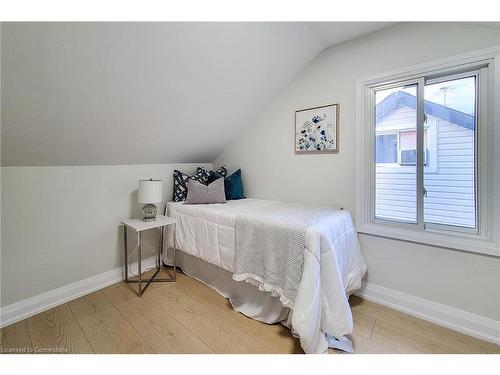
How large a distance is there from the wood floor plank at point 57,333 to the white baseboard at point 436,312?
217 centimetres

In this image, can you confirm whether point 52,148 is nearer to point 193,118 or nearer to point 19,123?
point 19,123

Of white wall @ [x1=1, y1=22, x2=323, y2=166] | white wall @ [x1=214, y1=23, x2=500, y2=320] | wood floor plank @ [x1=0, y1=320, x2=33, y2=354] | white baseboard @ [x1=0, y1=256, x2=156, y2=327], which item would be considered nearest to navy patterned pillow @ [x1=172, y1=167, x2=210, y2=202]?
white wall @ [x1=1, y1=22, x2=323, y2=166]

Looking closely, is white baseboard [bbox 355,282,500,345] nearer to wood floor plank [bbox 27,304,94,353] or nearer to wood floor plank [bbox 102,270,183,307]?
wood floor plank [bbox 102,270,183,307]

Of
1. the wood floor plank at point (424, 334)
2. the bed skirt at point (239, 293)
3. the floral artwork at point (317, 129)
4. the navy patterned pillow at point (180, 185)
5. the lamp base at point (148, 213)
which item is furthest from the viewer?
the navy patterned pillow at point (180, 185)

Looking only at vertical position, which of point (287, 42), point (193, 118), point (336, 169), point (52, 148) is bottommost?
point (336, 169)

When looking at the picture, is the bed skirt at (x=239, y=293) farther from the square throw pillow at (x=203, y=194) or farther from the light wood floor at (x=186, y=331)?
the square throw pillow at (x=203, y=194)

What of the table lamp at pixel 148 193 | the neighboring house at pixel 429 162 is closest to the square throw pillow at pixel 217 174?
the table lamp at pixel 148 193

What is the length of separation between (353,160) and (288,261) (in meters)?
1.15

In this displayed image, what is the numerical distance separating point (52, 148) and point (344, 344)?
2.55 meters

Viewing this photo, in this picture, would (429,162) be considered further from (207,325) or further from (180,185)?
(180,185)

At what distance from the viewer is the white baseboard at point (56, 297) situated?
1.69 meters

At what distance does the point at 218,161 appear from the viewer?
10.6ft

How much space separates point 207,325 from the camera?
1.64 meters
